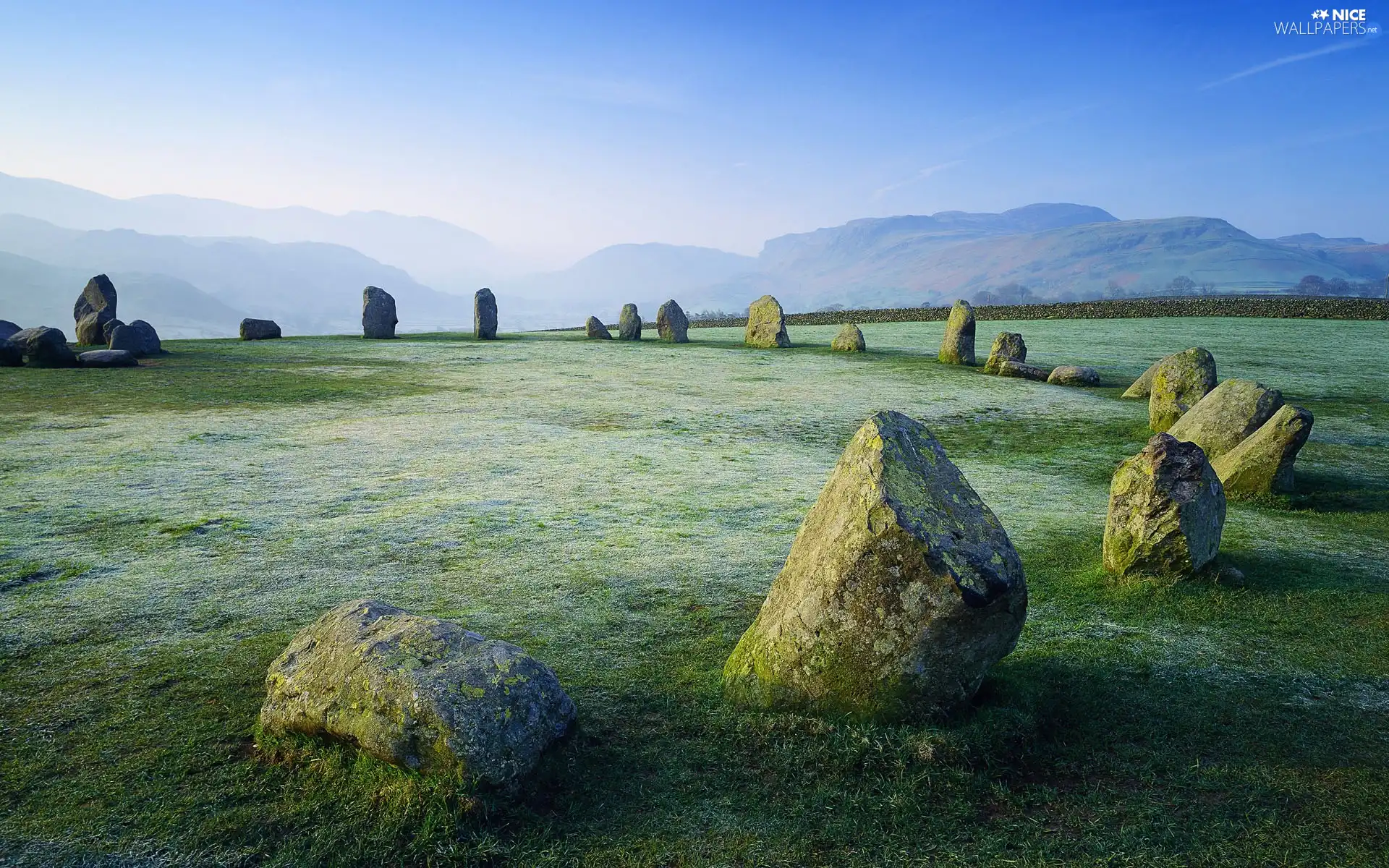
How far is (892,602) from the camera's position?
4.50m

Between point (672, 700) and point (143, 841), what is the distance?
2668 mm

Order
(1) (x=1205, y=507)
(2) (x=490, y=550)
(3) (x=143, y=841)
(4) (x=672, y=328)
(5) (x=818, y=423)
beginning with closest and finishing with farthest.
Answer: (3) (x=143, y=841)
(1) (x=1205, y=507)
(2) (x=490, y=550)
(5) (x=818, y=423)
(4) (x=672, y=328)

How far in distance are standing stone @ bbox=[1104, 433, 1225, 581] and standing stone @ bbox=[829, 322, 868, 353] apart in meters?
20.8

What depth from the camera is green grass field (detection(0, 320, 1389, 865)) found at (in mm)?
3832

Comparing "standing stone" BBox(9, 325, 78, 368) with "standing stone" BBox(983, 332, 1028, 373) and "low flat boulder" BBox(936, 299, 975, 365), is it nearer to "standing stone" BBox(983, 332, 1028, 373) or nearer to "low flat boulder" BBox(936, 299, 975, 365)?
"low flat boulder" BBox(936, 299, 975, 365)

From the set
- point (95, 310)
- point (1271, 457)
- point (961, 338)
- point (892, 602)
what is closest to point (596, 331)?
point (961, 338)

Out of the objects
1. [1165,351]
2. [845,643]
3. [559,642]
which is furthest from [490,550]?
[1165,351]

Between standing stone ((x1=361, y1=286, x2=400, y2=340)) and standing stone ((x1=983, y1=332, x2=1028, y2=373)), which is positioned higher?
standing stone ((x1=361, y1=286, x2=400, y2=340))

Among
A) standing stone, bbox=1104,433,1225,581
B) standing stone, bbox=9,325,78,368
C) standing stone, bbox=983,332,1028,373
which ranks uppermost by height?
standing stone, bbox=9,325,78,368

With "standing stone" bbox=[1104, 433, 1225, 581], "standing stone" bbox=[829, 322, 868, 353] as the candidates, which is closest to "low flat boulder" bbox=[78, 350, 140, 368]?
"standing stone" bbox=[829, 322, 868, 353]

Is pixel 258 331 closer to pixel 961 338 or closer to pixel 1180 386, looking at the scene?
pixel 961 338

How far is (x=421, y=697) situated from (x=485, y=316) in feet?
101

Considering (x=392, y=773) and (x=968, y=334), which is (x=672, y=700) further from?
(x=968, y=334)

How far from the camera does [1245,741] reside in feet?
14.9
